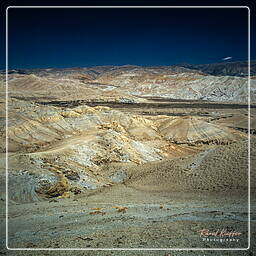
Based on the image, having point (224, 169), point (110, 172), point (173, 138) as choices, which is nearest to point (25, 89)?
point (173, 138)

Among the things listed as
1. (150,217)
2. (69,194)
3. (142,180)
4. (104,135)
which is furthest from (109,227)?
(104,135)

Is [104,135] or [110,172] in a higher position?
[104,135]

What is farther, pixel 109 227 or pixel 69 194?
pixel 69 194

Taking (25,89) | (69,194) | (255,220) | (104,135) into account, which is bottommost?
(69,194)

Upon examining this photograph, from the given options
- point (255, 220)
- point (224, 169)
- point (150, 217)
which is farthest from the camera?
point (224, 169)

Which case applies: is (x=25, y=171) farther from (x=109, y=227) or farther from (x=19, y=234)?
(x=109, y=227)

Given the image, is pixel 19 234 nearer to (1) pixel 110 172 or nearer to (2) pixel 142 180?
(2) pixel 142 180

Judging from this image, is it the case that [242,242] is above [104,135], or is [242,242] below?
below

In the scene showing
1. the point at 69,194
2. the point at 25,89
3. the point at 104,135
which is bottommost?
the point at 69,194

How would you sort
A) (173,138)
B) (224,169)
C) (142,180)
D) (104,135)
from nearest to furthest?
1. (224,169)
2. (142,180)
3. (104,135)
4. (173,138)
